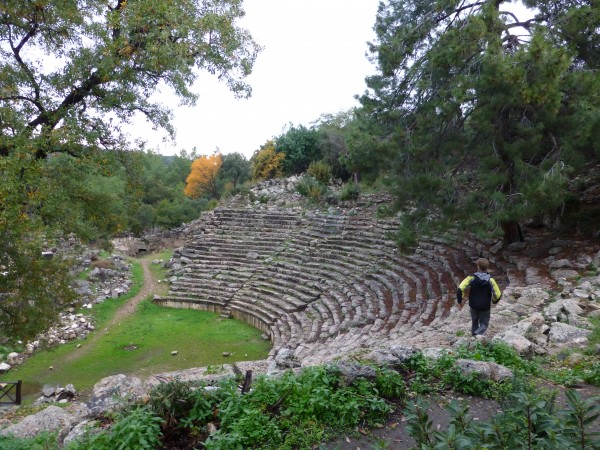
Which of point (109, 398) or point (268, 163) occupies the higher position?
point (268, 163)

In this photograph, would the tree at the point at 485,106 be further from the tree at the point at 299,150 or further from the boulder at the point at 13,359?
the tree at the point at 299,150

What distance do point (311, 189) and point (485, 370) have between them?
1826 centimetres

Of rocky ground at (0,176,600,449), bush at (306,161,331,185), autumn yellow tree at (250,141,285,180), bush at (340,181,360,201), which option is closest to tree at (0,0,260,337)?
rocky ground at (0,176,600,449)

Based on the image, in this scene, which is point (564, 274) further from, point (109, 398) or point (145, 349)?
point (145, 349)

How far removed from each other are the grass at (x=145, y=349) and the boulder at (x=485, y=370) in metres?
7.65

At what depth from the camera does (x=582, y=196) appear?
11.4 meters

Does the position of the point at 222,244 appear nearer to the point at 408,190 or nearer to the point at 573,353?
the point at 408,190

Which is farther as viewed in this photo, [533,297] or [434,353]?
[533,297]

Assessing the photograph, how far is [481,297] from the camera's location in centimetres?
626

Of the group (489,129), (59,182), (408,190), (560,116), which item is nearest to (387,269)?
(408,190)

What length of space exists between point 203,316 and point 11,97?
31.2 ft

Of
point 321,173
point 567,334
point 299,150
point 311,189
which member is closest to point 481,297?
point 567,334

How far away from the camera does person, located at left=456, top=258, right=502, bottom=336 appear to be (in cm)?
625

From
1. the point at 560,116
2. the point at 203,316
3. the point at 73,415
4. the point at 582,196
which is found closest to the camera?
the point at 73,415
